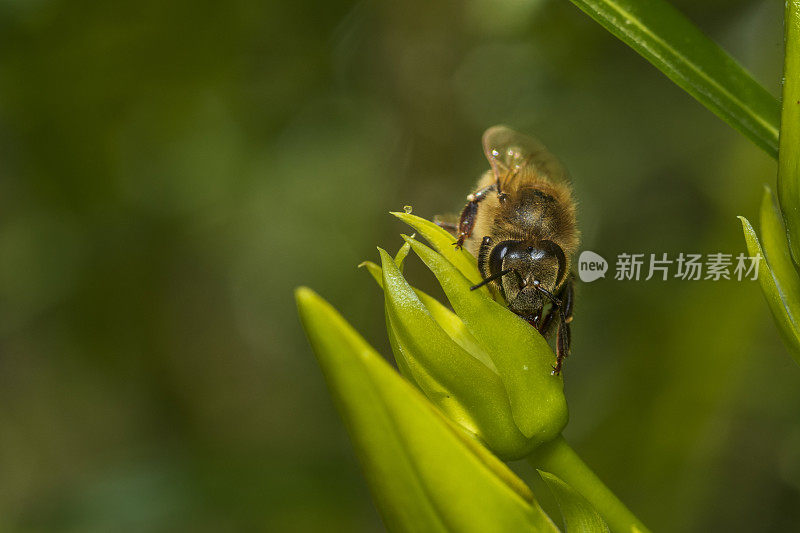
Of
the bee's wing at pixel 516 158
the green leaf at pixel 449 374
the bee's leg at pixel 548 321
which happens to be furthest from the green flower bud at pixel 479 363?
the bee's wing at pixel 516 158

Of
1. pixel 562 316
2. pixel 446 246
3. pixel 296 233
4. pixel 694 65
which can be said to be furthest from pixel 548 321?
pixel 296 233

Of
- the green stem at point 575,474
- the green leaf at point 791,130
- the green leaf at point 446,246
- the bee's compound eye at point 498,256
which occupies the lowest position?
the green stem at point 575,474

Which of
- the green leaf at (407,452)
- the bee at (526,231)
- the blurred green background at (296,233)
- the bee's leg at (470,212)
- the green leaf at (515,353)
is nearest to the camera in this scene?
the green leaf at (407,452)

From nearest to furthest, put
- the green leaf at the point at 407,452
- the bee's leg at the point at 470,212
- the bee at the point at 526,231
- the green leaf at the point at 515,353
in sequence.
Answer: the green leaf at the point at 407,452 < the green leaf at the point at 515,353 < the bee at the point at 526,231 < the bee's leg at the point at 470,212

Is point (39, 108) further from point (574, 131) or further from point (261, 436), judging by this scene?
point (574, 131)

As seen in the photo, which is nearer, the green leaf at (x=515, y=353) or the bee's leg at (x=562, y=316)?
the green leaf at (x=515, y=353)

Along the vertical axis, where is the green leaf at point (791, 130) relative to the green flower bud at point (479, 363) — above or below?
above

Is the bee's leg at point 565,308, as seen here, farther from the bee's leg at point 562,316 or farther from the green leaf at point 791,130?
the green leaf at point 791,130
